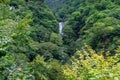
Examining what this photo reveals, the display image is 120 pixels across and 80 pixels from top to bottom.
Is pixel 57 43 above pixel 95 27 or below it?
below

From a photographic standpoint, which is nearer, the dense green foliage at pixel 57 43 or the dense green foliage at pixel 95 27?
the dense green foliage at pixel 57 43

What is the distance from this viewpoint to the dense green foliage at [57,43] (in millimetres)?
5196

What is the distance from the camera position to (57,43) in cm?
3650

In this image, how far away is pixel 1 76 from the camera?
15.3 feet

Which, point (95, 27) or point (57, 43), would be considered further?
point (57, 43)

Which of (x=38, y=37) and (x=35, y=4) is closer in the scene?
(x=38, y=37)

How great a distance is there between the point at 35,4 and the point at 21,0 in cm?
538

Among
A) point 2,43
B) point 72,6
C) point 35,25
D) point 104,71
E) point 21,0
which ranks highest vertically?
point 2,43

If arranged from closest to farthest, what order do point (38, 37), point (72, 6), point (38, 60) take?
point (38, 60)
point (38, 37)
point (72, 6)

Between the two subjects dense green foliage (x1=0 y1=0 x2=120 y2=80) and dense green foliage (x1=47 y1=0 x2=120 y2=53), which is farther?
dense green foliage (x1=47 y1=0 x2=120 y2=53)

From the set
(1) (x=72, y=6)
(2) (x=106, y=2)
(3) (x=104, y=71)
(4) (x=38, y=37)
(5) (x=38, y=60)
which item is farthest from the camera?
(1) (x=72, y=6)

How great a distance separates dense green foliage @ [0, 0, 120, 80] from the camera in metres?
5.20

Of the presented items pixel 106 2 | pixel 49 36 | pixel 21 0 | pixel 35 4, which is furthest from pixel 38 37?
pixel 106 2

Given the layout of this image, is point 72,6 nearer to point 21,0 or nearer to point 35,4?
point 35,4
